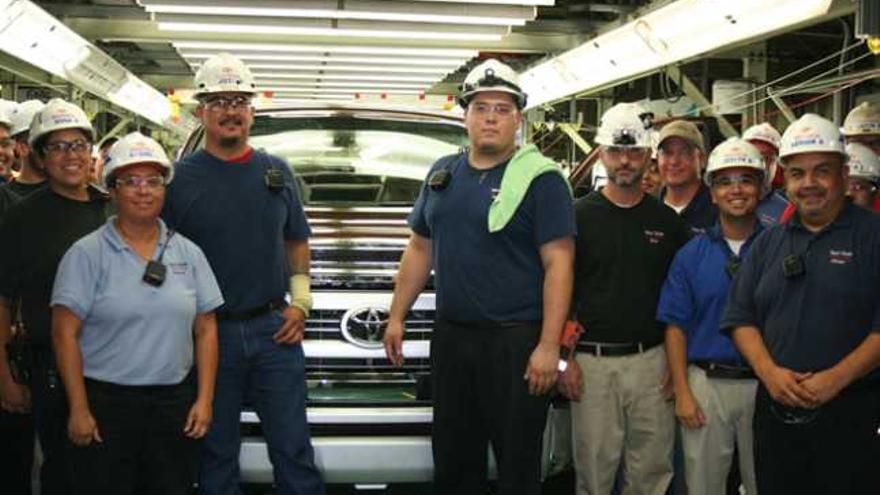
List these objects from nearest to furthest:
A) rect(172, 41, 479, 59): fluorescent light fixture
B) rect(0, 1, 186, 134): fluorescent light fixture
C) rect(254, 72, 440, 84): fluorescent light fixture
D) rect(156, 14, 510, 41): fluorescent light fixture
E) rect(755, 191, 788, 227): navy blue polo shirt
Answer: rect(755, 191, 788, 227): navy blue polo shirt, rect(156, 14, 510, 41): fluorescent light fixture, rect(0, 1, 186, 134): fluorescent light fixture, rect(172, 41, 479, 59): fluorescent light fixture, rect(254, 72, 440, 84): fluorescent light fixture

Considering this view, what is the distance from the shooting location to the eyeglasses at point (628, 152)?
14.1 feet

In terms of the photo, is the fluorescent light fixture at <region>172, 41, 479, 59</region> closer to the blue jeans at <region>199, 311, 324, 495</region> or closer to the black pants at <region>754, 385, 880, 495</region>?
the blue jeans at <region>199, 311, 324, 495</region>

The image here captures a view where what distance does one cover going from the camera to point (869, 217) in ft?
12.3

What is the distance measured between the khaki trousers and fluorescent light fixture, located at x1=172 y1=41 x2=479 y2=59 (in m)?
4.41

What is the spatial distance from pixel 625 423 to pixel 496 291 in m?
0.83

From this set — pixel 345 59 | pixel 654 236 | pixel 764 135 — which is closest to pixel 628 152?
pixel 654 236

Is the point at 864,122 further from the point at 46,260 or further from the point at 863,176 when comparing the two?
the point at 46,260

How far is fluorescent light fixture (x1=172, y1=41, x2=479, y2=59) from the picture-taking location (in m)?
8.01

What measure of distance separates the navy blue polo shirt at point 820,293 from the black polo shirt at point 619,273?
446 millimetres

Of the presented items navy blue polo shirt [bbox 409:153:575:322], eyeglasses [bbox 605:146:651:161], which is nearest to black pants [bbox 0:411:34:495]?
navy blue polo shirt [bbox 409:153:575:322]

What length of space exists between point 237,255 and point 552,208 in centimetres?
→ 121

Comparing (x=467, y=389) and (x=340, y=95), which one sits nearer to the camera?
(x=467, y=389)

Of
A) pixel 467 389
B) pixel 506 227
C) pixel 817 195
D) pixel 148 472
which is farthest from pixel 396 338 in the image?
pixel 817 195

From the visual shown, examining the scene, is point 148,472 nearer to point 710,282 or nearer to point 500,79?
point 500,79
